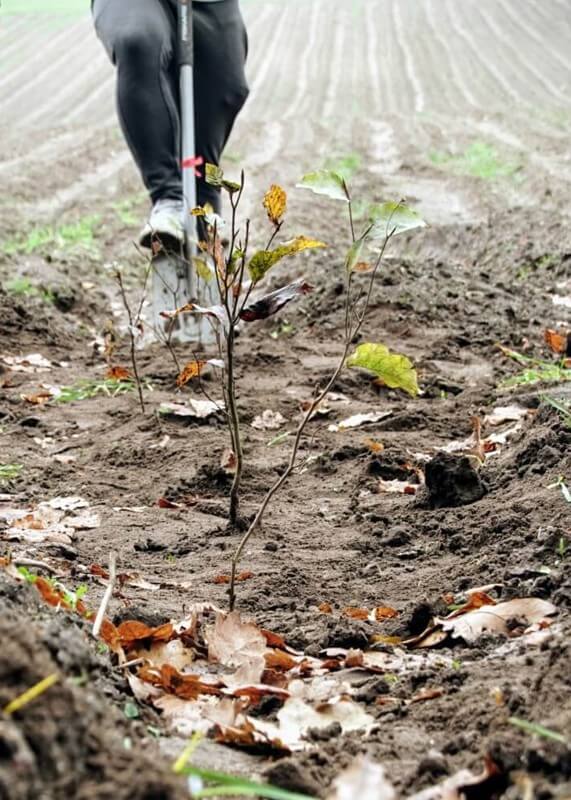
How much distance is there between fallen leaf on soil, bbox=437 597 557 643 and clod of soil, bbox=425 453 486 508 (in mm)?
710

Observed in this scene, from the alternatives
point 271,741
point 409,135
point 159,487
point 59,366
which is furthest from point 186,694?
point 409,135

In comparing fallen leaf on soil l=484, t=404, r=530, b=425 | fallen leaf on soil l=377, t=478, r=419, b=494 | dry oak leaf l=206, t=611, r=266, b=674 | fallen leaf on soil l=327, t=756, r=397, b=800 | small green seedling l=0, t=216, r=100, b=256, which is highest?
fallen leaf on soil l=327, t=756, r=397, b=800

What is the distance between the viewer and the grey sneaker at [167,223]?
444 cm

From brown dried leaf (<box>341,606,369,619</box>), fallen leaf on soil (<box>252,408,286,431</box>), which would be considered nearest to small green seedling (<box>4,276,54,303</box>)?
fallen leaf on soil (<box>252,408,286,431</box>)

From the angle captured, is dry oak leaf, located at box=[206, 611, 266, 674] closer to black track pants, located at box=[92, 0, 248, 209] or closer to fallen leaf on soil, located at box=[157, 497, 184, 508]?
fallen leaf on soil, located at box=[157, 497, 184, 508]

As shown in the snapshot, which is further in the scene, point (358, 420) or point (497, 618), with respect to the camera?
point (358, 420)

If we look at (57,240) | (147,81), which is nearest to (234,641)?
(147,81)

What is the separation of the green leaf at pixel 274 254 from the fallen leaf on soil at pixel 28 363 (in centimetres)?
242

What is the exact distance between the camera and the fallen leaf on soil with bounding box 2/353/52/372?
14.3ft

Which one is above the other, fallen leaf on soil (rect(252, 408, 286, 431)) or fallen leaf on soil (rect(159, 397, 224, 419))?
fallen leaf on soil (rect(159, 397, 224, 419))

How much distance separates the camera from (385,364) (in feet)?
6.74

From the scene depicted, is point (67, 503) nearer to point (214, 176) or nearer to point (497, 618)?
point (214, 176)

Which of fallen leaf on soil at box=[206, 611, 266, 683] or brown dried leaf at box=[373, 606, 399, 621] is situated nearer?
fallen leaf on soil at box=[206, 611, 266, 683]

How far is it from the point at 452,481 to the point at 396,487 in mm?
331
